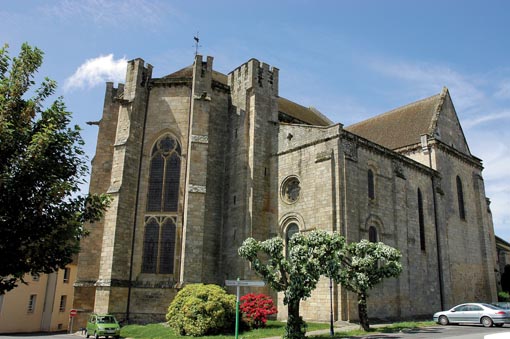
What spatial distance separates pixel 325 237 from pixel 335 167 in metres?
7.25

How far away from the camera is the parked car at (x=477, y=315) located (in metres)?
20.3

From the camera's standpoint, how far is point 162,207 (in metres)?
25.7

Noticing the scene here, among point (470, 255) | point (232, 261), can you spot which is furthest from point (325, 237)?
point (470, 255)

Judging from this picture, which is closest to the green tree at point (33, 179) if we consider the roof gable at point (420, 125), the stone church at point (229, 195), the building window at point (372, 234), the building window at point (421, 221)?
the stone church at point (229, 195)

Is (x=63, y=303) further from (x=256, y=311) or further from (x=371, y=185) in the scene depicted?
(x=371, y=185)

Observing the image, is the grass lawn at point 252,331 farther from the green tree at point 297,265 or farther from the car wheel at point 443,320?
the green tree at point 297,265

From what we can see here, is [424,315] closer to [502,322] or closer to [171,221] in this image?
[502,322]

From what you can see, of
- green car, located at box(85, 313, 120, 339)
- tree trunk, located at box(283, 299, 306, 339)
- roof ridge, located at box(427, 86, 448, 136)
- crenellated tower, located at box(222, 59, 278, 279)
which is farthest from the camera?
roof ridge, located at box(427, 86, 448, 136)

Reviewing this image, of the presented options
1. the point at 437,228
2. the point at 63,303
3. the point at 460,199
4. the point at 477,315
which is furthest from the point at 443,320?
the point at 63,303

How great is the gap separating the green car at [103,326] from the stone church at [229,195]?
5.41 feet

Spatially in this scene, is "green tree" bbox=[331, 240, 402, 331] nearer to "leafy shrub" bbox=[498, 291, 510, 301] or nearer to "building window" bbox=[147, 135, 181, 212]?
"building window" bbox=[147, 135, 181, 212]

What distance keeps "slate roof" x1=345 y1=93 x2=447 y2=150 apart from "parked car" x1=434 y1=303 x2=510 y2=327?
14820 millimetres

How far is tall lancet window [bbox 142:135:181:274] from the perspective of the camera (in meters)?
24.7

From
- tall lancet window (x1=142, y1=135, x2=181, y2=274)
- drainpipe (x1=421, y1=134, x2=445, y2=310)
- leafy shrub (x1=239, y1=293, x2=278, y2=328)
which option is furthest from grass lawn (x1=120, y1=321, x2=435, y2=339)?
drainpipe (x1=421, y1=134, x2=445, y2=310)
